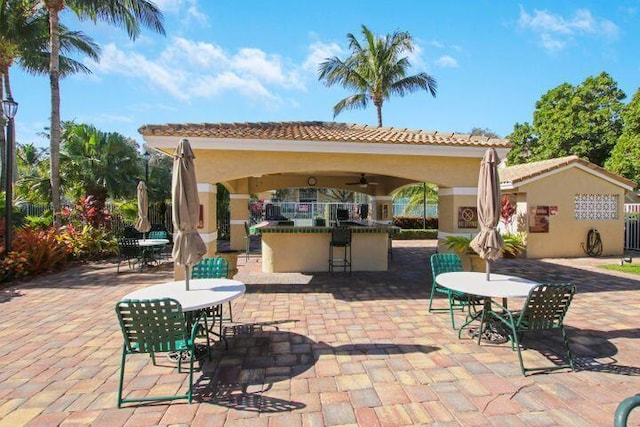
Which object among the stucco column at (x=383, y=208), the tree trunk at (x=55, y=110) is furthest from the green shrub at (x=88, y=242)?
the stucco column at (x=383, y=208)

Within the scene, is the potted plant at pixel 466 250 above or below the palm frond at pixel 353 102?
below

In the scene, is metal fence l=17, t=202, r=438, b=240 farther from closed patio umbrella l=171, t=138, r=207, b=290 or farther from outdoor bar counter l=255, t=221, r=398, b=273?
closed patio umbrella l=171, t=138, r=207, b=290

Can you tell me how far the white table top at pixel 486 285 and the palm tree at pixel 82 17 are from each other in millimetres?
13496

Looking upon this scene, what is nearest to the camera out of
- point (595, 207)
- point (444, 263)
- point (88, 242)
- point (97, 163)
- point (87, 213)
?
point (444, 263)

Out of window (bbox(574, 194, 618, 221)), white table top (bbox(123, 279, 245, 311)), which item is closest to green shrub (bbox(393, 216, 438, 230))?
window (bbox(574, 194, 618, 221))

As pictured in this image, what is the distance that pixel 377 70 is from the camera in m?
19.2

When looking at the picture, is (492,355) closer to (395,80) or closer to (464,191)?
(464,191)

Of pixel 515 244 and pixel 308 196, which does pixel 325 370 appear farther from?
pixel 308 196

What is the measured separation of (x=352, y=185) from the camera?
16.0m

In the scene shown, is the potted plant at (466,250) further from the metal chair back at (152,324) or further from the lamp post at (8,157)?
the lamp post at (8,157)

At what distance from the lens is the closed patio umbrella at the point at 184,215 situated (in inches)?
177

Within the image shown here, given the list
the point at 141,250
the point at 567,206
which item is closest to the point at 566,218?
the point at 567,206

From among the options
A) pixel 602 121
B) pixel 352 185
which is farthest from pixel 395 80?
pixel 602 121

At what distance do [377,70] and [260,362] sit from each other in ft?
60.9
